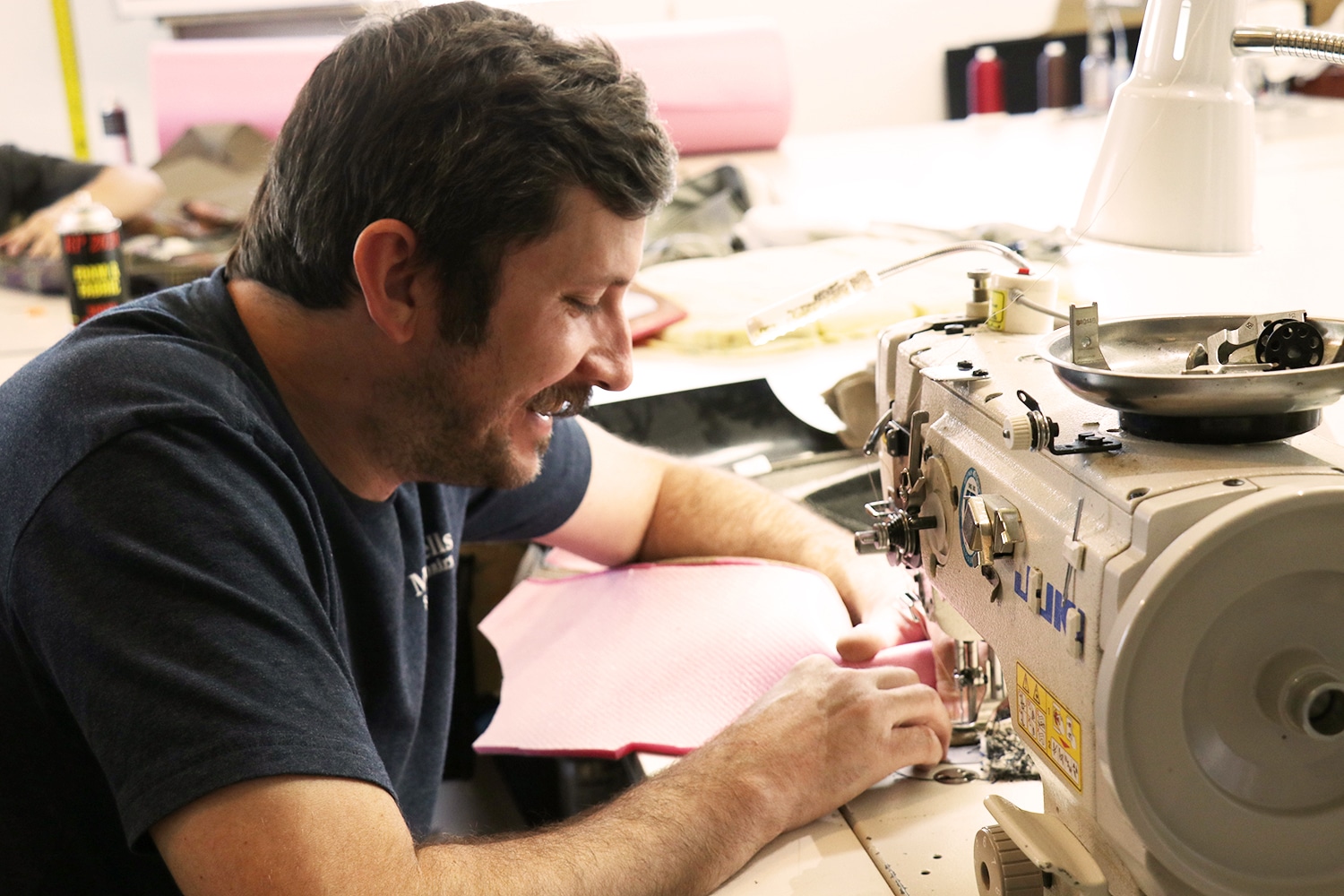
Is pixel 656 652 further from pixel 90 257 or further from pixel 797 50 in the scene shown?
pixel 797 50

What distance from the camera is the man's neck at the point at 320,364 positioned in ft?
3.85

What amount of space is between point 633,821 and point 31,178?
3147mm

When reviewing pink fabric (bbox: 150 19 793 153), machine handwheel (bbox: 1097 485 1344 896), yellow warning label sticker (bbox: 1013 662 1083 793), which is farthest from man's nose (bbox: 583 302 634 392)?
pink fabric (bbox: 150 19 793 153)

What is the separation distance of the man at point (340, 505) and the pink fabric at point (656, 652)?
90mm

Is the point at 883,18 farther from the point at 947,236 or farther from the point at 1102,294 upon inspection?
the point at 1102,294

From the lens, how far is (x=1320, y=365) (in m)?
0.75

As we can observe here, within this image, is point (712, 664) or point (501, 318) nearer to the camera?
point (501, 318)

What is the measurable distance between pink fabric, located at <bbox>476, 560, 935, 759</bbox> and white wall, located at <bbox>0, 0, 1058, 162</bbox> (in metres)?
4.40

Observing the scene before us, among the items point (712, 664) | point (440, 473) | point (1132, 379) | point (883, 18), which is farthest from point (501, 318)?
point (883, 18)

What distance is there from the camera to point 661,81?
3.89 m

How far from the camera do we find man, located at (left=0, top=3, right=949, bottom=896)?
0.89 metres

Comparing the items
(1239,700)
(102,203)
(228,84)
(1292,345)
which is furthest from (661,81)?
(1239,700)

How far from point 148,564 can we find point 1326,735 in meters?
0.76

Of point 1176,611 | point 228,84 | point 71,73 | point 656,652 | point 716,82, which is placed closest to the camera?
point 1176,611
